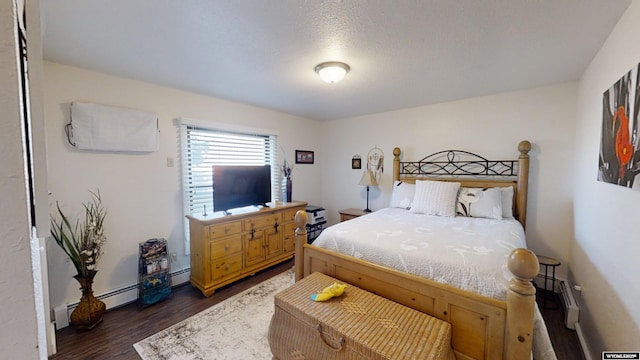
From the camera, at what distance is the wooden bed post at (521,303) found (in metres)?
1.22

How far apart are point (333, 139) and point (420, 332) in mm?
3754

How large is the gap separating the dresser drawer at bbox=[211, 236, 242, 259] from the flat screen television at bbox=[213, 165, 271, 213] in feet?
1.24

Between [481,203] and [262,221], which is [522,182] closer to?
[481,203]

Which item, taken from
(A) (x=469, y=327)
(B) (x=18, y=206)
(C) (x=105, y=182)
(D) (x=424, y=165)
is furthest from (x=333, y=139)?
(B) (x=18, y=206)

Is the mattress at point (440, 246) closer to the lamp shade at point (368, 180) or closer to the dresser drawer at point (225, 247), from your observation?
the dresser drawer at point (225, 247)

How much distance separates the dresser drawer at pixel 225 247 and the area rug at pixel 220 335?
482mm

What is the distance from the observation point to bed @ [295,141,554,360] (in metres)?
1.29

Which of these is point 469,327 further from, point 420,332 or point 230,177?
point 230,177

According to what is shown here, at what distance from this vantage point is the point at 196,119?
299 cm

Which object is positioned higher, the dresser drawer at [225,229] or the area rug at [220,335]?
the dresser drawer at [225,229]

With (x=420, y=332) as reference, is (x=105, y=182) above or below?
above

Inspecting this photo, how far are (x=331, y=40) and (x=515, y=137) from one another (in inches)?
103

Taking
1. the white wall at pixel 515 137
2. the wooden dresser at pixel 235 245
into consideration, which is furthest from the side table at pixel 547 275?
the wooden dresser at pixel 235 245

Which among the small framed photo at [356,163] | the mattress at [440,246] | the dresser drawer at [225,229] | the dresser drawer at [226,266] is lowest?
the dresser drawer at [226,266]
